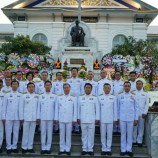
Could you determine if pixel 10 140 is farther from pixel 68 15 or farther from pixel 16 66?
pixel 68 15

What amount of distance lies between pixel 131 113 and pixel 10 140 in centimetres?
270

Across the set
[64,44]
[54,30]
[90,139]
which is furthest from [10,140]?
[54,30]

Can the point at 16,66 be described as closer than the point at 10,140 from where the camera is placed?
No

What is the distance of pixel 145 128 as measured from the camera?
25.9 feet

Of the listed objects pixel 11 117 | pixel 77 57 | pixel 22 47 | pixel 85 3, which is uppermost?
pixel 85 3

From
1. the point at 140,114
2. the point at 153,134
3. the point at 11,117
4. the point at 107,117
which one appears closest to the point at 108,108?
the point at 107,117

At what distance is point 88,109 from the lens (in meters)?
7.61

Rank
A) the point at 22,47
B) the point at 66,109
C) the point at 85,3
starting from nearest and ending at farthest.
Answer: the point at 66,109, the point at 22,47, the point at 85,3

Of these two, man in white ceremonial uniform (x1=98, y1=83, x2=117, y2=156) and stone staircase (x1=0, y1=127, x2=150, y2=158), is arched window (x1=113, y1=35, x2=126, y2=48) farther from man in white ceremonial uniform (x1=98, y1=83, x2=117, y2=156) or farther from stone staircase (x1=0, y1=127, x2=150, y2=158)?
man in white ceremonial uniform (x1=98, y1=83, x2=117, y2=156)

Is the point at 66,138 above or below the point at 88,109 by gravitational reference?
below

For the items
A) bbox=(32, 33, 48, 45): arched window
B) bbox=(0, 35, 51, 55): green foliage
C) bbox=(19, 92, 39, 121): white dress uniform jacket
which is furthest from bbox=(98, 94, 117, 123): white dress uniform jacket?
bbox=(32, 33, 48, 45): arched window

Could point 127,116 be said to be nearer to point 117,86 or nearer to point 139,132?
point 139,132

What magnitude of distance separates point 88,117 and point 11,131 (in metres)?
1.74

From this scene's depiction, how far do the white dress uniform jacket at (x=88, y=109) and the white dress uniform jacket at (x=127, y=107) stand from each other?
Answer: 0.52 metres
